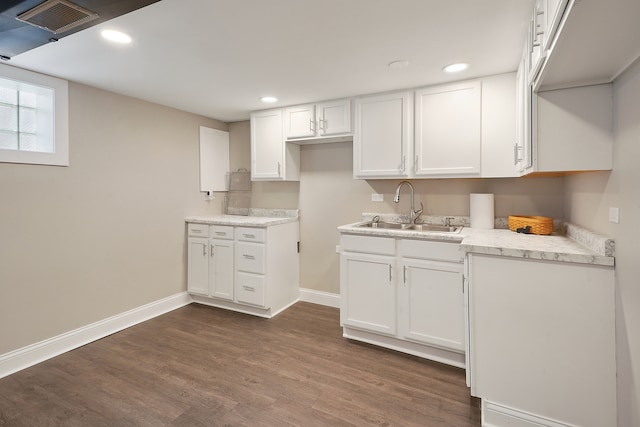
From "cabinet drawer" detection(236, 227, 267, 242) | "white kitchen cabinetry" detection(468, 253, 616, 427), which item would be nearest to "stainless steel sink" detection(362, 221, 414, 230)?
"cabinet drawer" detection(236, 227, 267, 242)

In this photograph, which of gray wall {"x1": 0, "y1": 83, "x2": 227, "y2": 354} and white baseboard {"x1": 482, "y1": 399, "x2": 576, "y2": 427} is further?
gray wall {"x1": 0, "y1": 83, "x2": 227, "y2": 354}

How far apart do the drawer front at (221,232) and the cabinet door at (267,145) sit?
69 cm

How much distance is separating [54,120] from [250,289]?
2259mm

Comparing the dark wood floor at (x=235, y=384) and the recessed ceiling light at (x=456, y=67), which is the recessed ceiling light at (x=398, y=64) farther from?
the dark wood floor at (x=235, y=384)

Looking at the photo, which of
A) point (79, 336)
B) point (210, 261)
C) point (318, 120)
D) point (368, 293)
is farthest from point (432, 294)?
point (79, 336)

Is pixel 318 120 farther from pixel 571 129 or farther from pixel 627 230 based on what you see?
pixel 627 230

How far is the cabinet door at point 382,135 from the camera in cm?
280

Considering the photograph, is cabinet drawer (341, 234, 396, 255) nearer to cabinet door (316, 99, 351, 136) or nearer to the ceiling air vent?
cabinet door (316, 99, 351, 136)

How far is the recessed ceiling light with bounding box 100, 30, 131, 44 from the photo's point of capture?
72.7 inches

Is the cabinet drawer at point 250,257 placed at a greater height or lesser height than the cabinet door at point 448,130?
lesser

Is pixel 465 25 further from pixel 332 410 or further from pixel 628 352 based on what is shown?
pixel 332 410

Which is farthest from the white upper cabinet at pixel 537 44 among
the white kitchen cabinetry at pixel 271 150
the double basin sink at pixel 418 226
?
the white kitchen cabinetry at pixel 271 150

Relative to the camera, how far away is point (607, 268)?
1458 mm

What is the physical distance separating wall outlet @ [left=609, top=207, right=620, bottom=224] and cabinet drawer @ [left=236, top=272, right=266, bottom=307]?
107 inches
